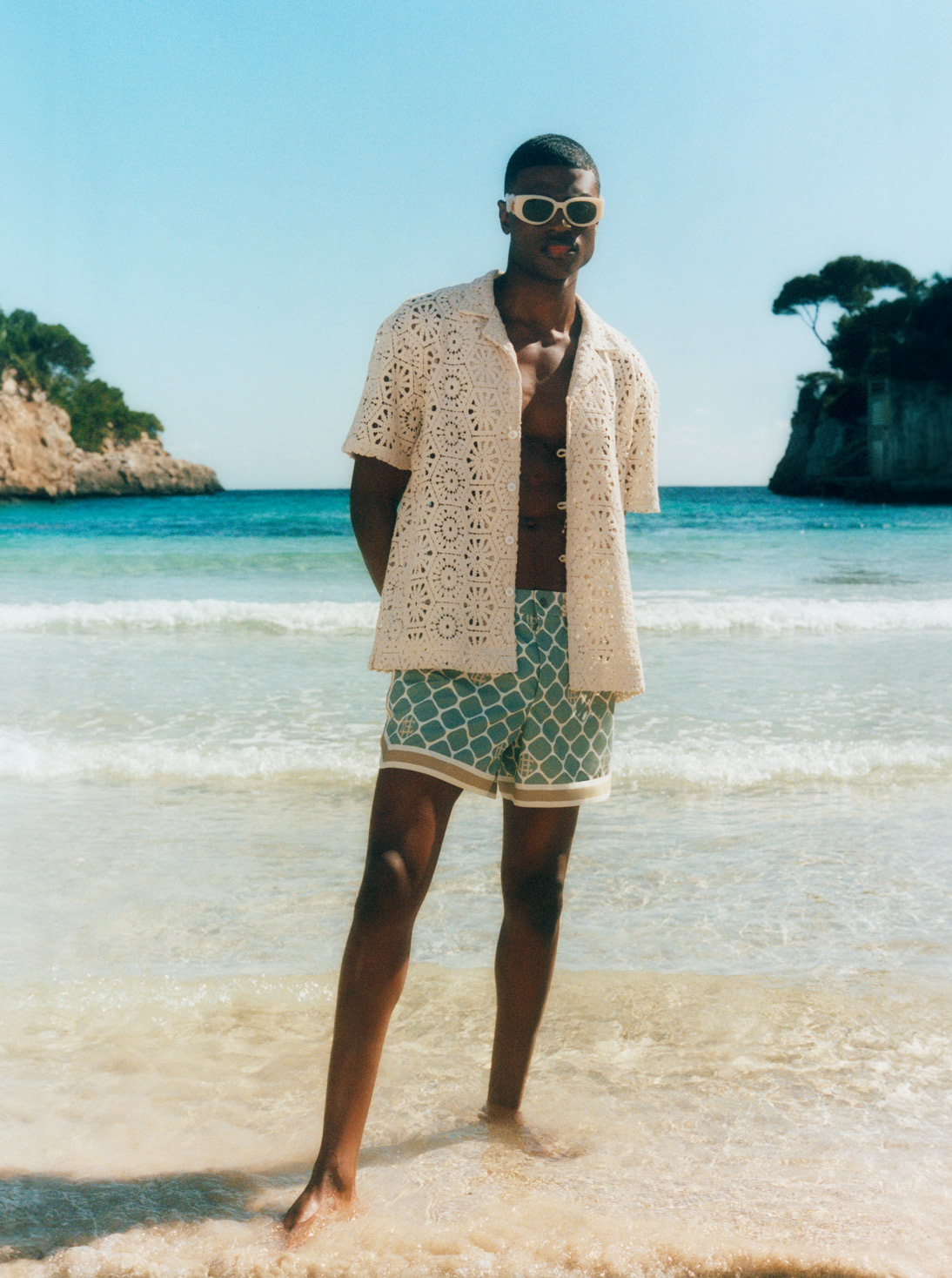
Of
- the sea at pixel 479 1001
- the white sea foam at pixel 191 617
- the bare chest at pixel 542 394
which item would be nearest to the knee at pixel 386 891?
the sea at pixel 479 1001

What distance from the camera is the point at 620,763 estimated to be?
5.68 m

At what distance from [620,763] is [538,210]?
390 cm

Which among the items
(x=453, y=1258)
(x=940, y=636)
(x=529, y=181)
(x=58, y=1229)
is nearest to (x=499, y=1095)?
(x=453, y=1258)

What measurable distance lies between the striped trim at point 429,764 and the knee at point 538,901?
1.09ft

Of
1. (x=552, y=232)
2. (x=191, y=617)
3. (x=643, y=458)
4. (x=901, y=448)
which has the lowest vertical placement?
(x=191, y=617)

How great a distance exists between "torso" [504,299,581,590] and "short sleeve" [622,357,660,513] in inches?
9.7

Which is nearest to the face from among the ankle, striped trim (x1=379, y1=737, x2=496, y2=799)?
striped trim (x1=379, y1=737, x2=496, y2=799)

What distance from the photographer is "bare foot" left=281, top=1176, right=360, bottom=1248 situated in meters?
1.92

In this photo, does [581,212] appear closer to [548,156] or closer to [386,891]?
[548,156]

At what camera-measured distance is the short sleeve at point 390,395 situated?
2.07 meters

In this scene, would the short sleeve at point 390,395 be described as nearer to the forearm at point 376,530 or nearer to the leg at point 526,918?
the forearm at point 376,530

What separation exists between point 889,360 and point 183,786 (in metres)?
51.6

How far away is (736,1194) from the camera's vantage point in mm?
→ 2148

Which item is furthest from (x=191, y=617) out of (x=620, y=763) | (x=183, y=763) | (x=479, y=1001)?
(x=479, y=1001)
